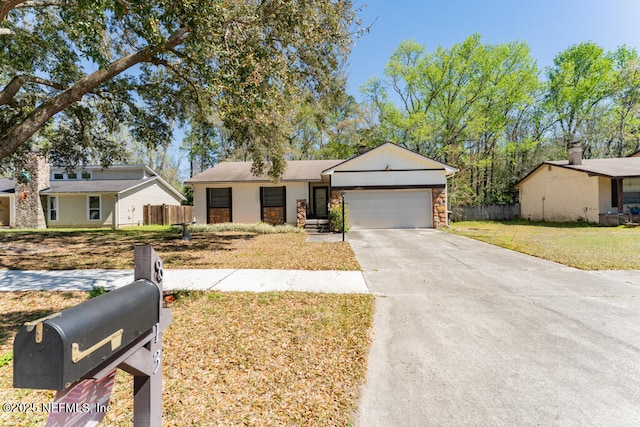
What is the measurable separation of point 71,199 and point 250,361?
77.6 feet

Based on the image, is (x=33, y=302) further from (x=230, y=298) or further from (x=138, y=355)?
(x=138, y=355)

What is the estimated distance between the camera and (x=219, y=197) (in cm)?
1816

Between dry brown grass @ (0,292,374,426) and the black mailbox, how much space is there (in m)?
1.65

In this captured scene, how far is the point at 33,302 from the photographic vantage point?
4.63 metres

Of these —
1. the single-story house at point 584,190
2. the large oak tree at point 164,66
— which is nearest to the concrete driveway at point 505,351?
the large oak tree at point 164,66

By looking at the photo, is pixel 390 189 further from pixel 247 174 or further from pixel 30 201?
pixel 30 201

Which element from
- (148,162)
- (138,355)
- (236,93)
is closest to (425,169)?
(236,93)

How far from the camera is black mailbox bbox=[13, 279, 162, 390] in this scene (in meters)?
0.80

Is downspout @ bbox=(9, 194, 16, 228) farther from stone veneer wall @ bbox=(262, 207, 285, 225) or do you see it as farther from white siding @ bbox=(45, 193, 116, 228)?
stone veneer wall @ bbox=(262, 207, 285, 225)

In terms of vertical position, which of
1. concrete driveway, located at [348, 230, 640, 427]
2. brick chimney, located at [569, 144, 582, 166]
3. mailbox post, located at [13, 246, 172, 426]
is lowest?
concrete driveway, located at [348, 230, 640, 427]

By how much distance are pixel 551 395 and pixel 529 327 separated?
1.49 m

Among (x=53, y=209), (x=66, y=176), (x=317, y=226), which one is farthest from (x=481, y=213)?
(x=66, y=176)

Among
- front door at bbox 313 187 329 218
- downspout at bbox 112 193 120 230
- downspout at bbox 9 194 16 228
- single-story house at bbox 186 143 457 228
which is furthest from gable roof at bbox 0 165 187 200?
front door at bbox 313 187 329 218

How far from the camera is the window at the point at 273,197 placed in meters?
17.9
